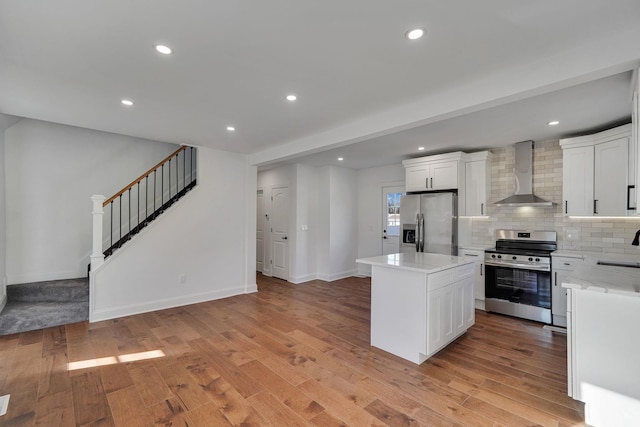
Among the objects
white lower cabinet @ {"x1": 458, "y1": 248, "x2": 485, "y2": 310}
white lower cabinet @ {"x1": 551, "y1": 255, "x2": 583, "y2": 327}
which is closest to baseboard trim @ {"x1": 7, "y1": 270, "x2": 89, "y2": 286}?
white lower cabinet @ {"x1": 458, "y1": 248, "x2": 485, "y2": 310}

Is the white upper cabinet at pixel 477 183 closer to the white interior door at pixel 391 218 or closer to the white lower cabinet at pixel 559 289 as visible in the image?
the white lower cabinet at pixel 559 289

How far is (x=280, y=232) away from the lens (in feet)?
21.5

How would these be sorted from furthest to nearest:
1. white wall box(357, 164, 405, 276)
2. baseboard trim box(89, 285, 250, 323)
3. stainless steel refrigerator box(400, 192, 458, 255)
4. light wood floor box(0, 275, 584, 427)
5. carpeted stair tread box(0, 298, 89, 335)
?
white wall box(357, 164, 405, 276) < stainless steel refrigerator box(400, 192, 458, 255) < baseboard trim box(89, 285, 250, 323) < carpeted stair tread box(0, 298, 89, 335) < light wood floor box(0, 275, 584, 427)

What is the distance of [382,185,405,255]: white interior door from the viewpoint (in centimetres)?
630

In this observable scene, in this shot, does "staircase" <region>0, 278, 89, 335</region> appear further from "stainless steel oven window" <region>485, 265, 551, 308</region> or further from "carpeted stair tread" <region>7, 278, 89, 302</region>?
"stainless steel oven window" <region>485, 265, 551, 308</region>

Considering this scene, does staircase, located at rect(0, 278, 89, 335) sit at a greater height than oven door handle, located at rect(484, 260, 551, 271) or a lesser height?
lesser

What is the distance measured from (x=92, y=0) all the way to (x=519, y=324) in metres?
5.23

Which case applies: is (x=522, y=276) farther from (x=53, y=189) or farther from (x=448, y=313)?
(x=53, y=189)

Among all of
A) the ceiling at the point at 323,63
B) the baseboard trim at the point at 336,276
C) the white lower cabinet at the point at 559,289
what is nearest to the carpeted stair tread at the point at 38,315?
the ceiling at the point at 323,63

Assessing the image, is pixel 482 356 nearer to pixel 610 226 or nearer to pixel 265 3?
pixel 610 226

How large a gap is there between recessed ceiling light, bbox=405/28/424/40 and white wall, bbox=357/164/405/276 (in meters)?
4.49

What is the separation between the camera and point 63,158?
4.61 m

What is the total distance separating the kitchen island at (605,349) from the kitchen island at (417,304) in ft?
3.31

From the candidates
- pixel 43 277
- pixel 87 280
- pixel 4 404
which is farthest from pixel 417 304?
pixel 43 277
